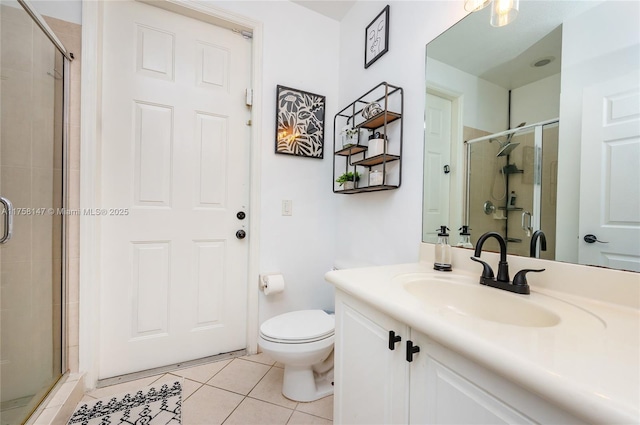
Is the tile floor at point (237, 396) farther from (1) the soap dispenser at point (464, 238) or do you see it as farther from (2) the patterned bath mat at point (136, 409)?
(1) the soap dispenser at point (464, 238)

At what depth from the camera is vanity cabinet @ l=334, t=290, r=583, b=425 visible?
1.58ft

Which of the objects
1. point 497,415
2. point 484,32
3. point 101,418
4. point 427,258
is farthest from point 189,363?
point 484,32

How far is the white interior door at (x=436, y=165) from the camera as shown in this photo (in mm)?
1249

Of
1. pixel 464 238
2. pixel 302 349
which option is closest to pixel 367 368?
pixel 302 349

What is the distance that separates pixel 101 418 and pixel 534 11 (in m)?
2.44

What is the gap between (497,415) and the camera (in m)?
0.50

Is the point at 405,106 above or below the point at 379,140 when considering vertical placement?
above

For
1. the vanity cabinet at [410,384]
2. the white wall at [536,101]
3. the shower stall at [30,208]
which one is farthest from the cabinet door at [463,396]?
the shower stall at [30,208]

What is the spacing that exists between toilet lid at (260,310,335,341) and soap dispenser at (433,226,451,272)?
0.63 meters

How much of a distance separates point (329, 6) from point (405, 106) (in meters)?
1.09

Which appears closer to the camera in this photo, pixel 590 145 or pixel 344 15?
pixel 590 145

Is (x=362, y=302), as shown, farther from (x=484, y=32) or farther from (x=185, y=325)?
(x=185, y=325)

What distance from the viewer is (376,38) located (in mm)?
1654

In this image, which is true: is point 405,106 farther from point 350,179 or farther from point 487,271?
point 487,271
